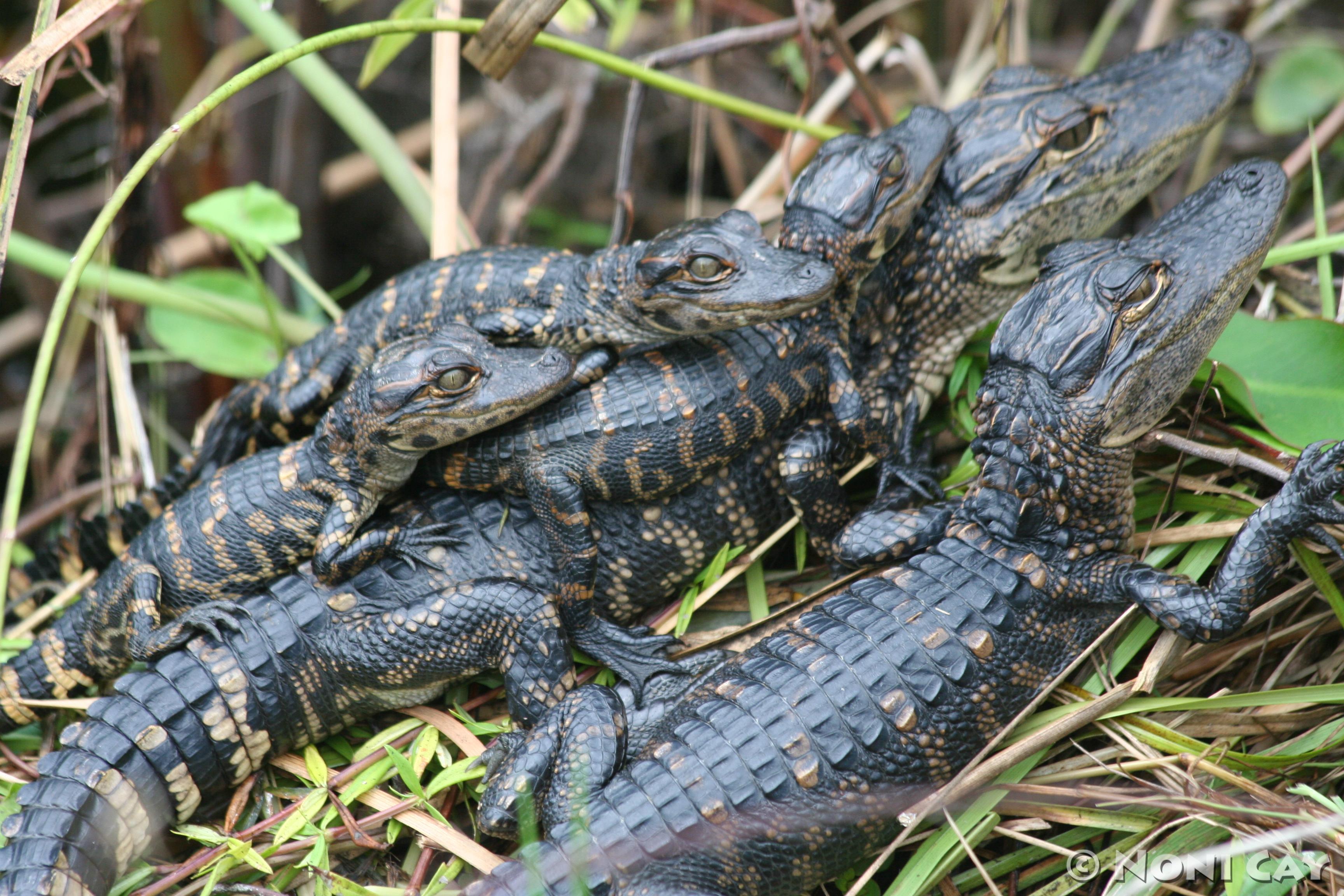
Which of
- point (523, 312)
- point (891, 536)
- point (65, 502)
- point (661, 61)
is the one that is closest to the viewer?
point (891, 536)

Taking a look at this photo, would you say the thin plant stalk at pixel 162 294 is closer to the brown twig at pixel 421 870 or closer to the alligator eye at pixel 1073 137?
the brown twig at pixel 421 870

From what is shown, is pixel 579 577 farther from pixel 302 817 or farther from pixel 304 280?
pixel 304 280

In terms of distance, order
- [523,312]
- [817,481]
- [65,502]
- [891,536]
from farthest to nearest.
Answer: [65,502], [523,312], [817,481], [891,536]

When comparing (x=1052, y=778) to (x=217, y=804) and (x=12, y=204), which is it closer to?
(x=217, y=804)

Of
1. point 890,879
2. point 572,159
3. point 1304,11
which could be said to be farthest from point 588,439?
point 1304,11

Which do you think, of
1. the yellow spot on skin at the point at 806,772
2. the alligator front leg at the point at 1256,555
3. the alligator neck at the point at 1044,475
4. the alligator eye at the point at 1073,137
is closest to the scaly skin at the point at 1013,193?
the alligator eye at the point at 1073,137

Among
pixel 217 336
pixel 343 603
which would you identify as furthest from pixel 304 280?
pixel 343 603
